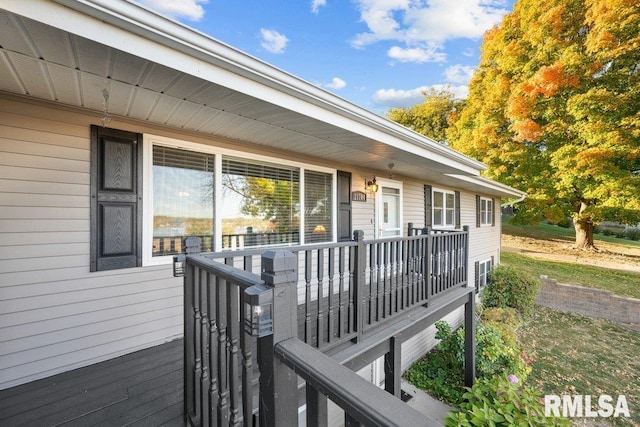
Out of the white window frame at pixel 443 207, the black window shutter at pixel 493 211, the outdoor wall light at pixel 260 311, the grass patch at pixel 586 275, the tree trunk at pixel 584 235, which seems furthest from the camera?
the tree trunk at pixel 584 235

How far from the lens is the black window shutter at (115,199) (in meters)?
2.63

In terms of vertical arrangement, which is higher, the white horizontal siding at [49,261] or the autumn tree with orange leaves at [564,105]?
the autumn tree with orange leaves at [564,105]

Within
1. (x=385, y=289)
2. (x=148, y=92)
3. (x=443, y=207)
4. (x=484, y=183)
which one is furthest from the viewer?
(x=443, y=207)

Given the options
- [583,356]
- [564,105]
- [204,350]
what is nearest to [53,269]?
[204,350]

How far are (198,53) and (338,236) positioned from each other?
3581 millimetres

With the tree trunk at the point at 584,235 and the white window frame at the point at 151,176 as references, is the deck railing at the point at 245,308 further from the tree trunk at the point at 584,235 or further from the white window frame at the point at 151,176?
the tree trunk at the point at 584,235

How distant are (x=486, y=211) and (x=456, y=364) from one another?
761 cm

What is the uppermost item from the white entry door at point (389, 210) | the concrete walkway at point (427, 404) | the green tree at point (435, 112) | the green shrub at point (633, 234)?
the green tree at point (435, 112)

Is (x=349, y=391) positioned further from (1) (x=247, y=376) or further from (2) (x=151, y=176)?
(2) (x=151, y=176)

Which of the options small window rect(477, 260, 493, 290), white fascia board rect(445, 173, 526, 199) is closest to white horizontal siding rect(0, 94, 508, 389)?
white fascia board rect(445, 173, 526, 199)

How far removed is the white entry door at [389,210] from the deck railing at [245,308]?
6.68 feet

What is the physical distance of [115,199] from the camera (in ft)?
8.92

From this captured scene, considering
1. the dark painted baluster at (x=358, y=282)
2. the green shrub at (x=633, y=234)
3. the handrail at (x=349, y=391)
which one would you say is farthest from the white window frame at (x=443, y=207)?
the green shrub at (x=633, y=234)

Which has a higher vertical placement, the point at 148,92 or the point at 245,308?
the point at 148,92
